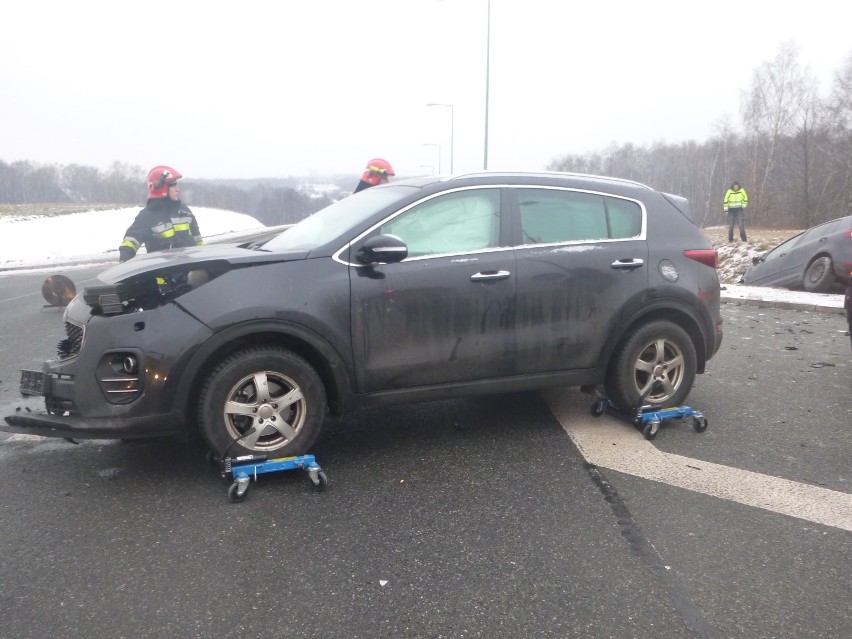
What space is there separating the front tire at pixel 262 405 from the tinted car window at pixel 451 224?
1.05m

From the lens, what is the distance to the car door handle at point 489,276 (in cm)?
430

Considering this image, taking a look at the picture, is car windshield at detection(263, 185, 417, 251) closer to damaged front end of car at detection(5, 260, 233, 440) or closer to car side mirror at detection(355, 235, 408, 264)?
car side mirror at detection(355, 235, 408, 264)

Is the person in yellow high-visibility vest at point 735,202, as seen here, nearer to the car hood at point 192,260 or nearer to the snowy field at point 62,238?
the snowy field at point 62,238

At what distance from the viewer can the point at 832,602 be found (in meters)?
2.77

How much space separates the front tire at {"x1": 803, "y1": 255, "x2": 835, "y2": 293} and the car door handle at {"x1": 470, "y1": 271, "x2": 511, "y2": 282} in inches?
390

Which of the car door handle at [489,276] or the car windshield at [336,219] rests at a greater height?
the car windshield at [336,219]

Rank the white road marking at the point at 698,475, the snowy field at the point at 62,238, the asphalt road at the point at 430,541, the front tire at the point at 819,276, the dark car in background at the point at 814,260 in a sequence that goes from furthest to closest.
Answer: the snowy field at the point at 62,238
the front tire at the point at 819,276
the dark car in background at the point at 814,260
the white road marking at the point at 698,475
the asphalt road at the point at 430,541

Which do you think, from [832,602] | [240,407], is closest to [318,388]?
[240,407]

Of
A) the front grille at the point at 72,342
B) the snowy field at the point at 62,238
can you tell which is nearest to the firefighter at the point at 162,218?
the front grille at the point at 72,342

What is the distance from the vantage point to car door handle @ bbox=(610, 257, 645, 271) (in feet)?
15.4

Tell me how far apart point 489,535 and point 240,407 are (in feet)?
5.12

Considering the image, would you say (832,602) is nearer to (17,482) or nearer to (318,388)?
(318,388)

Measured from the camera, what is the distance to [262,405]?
3.86 meters

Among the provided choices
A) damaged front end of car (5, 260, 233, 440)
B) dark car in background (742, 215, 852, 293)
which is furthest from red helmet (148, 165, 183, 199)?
dark car in background (742, 215, 852, 293)
